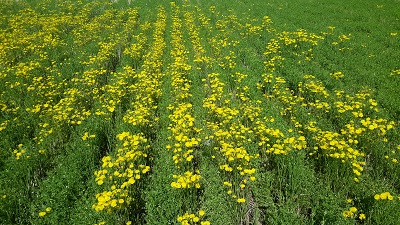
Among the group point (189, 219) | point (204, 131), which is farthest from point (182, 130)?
point (189, 219)

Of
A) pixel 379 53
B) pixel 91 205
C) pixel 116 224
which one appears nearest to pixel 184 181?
pixel 116 224

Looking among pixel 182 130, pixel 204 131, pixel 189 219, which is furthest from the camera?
pixel 204 131

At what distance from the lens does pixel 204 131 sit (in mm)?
6906

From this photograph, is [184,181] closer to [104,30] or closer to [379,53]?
[379,53]

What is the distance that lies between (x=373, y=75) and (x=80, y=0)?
71.3ft

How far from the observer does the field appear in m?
5.03

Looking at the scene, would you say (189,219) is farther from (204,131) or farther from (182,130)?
(204,131)

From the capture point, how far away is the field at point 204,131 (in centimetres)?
503

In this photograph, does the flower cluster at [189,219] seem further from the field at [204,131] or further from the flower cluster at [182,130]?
the flower cluster at [182,130]

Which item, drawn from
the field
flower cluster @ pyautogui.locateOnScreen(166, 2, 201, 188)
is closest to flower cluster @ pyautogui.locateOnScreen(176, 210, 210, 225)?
the field

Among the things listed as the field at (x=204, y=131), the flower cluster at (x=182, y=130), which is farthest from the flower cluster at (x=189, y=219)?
the flower cluster at (x=182, y=130)

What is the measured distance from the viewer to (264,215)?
5.21 metres

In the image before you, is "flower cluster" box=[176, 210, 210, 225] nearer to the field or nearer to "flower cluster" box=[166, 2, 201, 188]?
the field

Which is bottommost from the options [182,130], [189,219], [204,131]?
[189,219]
